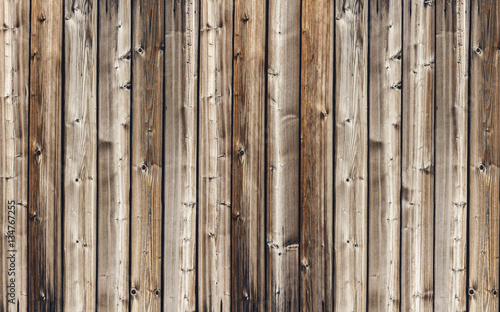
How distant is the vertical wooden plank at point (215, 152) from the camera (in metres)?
1.60

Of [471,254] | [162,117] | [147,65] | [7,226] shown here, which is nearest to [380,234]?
[471,254]

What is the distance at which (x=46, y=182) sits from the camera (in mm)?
1618

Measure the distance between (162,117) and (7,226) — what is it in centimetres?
85

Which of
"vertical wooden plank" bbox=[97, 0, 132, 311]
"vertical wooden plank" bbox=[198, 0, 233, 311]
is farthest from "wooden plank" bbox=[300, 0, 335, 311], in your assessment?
"vertical wooden plank" bbox=[97, 0, 132, 311]

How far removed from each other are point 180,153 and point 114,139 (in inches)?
11.8

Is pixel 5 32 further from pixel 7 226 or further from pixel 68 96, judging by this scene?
pixel 7 226

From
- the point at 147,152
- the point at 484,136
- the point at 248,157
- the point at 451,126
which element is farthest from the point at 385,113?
the point at 147,152

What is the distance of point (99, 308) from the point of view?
1.63 m

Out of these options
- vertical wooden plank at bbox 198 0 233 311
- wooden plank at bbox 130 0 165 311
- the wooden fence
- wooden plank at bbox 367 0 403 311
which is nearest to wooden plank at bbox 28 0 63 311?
the wooden fence

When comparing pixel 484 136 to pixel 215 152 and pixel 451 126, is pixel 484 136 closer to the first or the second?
pixel 451 126

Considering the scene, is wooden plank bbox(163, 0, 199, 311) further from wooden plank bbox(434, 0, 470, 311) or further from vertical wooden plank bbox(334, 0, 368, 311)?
wooden plank bbox(434, 0, 470, 311)

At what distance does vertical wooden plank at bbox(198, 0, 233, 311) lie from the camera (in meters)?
1.60

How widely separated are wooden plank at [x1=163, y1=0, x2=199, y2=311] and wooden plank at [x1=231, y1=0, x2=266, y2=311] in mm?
183

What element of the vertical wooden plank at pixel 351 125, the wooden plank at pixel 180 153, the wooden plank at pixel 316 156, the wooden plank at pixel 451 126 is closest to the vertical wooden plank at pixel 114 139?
the wooden plank at pixel 180 153
